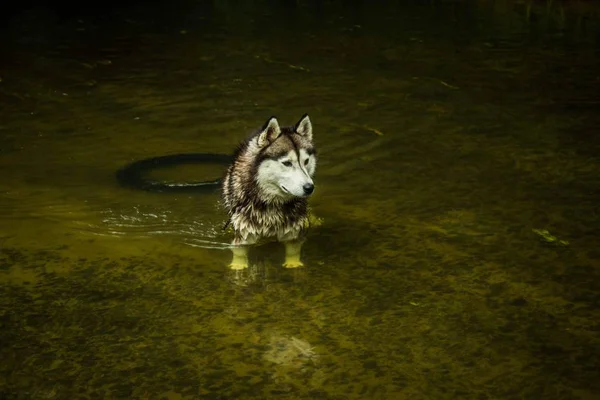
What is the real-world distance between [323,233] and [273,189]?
755 millimetres

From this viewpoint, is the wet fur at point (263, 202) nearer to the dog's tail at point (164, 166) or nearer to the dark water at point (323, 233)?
the dark water at point (323, 233)

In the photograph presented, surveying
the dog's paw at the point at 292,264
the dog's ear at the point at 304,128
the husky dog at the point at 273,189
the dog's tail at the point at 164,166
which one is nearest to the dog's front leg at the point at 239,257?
the husky dog at the point at 273,189

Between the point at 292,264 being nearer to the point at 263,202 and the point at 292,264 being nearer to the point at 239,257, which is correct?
the point at 239,257

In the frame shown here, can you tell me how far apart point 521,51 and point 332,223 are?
7839 mm

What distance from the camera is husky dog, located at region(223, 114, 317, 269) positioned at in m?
6.43

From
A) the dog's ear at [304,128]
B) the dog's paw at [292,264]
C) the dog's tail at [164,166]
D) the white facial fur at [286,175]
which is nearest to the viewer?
the white facial fur at [286,175]

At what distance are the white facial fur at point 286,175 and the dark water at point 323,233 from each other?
0.51 meters

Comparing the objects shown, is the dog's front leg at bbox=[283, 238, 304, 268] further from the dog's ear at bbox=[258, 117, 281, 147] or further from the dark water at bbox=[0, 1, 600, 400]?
the dog's ear at bbox=[258, 117, 281, 147]

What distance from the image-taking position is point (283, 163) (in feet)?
21.1

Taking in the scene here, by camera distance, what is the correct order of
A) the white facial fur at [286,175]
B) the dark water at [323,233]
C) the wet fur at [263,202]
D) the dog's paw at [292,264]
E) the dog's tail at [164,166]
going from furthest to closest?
the dog's tail at [164,166] < the wet fur at [263,202] < the dog's paw at [292,264] < the white facial fur at [286,175] < the dark water at [323,233]

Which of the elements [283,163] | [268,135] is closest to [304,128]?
[268,135]

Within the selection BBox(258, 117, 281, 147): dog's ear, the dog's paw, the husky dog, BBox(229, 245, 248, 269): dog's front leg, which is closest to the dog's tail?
the husky dog

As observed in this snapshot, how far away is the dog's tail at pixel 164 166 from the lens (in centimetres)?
805

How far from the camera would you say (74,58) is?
45.1 feet
